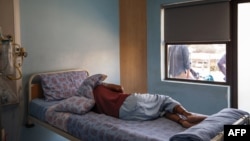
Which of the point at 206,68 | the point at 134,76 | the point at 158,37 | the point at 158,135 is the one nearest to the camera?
the point at 158,135

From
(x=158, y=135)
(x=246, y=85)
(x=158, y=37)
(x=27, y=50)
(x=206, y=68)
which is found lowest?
(x=158, y=135)

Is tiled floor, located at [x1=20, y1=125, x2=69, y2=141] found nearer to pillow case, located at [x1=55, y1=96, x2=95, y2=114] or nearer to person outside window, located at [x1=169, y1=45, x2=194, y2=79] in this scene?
pillow case, located at [x1=55, y1=96, x2=95, y2=114]

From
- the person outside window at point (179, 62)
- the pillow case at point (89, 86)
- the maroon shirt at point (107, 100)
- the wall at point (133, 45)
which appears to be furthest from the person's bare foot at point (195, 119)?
the wall at point (133, 45)

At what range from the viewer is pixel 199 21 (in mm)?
3428

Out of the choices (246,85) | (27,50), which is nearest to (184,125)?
(246,85)

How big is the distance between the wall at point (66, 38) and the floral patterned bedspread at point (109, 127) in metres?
0.71

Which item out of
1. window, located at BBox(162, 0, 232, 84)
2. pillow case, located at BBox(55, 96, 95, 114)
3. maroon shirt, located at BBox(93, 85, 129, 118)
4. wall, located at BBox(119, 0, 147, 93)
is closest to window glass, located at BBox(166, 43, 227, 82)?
window, located at BBox(162, 0, 232, 84)

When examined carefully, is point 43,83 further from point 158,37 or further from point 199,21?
point 199,21

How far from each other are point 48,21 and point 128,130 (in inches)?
75.9

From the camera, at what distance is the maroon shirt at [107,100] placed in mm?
2324

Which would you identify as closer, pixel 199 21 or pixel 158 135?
pixel 158 135

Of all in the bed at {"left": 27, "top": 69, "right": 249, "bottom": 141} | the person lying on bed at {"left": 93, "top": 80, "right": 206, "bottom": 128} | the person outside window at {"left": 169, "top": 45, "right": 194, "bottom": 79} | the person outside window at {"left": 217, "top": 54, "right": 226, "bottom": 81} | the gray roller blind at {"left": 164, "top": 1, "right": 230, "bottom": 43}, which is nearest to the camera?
the bed at {"left": 27, "top": 69, "right": 249, "bottom": 141}

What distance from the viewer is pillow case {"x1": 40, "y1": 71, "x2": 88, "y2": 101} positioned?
292cm

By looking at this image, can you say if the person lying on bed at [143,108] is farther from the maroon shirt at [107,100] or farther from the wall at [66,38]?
the wall at [66,38]
